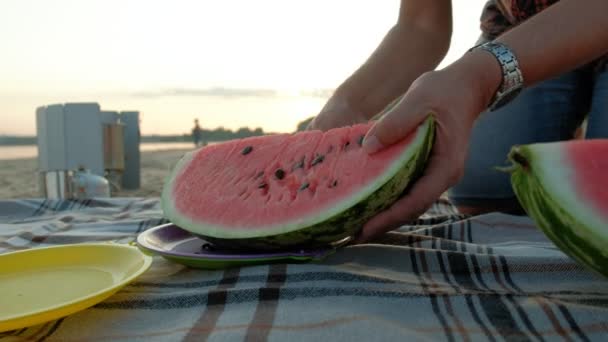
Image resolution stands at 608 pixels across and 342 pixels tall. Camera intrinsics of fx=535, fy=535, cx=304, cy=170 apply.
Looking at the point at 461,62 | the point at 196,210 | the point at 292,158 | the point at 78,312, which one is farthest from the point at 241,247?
the point at 461,62

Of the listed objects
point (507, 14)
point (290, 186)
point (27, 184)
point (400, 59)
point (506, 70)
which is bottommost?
point (27, 184)

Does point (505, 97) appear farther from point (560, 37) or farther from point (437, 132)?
point (437, 132)

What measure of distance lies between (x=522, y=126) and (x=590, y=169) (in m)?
1.80

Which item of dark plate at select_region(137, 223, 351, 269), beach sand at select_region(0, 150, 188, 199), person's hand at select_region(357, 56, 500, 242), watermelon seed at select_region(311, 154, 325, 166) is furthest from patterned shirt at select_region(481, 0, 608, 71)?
beach sand at select_region(0, 150, 188, 199)

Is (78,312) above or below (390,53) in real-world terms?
below

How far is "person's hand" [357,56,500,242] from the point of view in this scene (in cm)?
113

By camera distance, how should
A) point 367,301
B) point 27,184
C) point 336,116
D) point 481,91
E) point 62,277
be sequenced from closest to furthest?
point 367,301 < point 62,277 < point 481,91 < point 336,116 < point 27,184

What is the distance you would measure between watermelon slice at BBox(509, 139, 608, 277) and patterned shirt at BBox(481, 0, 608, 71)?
1.49 m

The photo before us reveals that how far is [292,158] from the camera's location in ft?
4.34

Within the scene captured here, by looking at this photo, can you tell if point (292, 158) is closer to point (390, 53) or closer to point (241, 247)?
point (241, 247)

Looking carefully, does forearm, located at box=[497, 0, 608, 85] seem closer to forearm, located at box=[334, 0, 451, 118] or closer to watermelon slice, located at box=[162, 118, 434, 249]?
watermelon slice, located at box=[162, 118, 434, 249]

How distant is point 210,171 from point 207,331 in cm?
61

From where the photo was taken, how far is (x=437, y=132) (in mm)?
1188

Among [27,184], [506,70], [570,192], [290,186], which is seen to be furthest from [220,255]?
[27,184]
